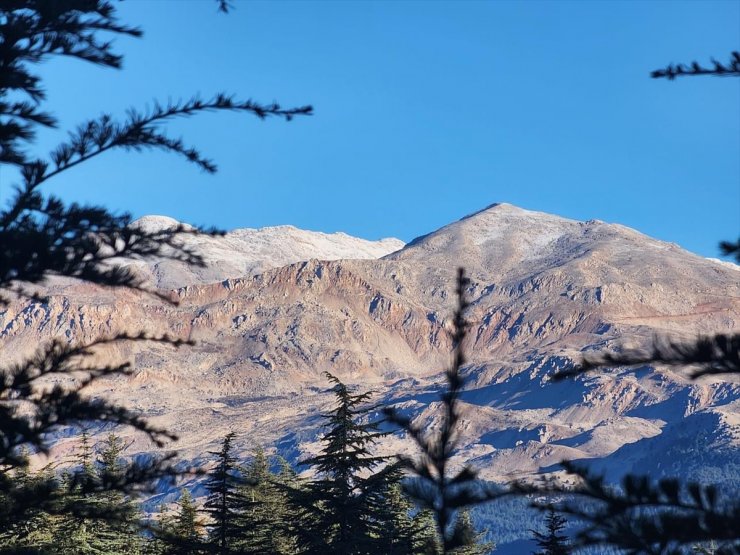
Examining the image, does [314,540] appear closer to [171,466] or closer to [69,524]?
[69,524]

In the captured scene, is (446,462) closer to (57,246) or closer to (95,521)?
(57,246)

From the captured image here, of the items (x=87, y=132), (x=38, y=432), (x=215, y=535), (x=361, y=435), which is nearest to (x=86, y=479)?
(x=38, y=432)

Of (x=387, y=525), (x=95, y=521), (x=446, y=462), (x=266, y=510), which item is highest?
(x=446, y=462)

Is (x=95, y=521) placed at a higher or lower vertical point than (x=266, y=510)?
higher

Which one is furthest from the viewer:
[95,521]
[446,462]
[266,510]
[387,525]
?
[266,510]

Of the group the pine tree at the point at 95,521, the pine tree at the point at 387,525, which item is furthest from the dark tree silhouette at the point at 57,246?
the pine tree at the point at 387,525

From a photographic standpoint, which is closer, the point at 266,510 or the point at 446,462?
the point at 446,462

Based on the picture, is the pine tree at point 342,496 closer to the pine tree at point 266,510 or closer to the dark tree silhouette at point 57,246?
the pine tree at point 266,510

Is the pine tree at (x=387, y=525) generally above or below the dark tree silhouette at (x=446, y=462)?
below

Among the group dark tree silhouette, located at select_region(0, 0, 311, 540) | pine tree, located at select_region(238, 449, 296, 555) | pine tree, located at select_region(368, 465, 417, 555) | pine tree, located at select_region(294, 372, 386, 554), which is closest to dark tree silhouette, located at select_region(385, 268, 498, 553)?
dark tree silhouette, located at select_region(0, 0, 311, 540)

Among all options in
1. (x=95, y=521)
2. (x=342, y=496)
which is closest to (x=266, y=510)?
(x=342, y=496)

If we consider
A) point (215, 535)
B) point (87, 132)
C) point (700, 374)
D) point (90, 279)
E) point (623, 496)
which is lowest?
point (215, 535)

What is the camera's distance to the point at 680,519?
7707mm

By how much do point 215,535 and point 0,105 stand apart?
20428 millimetres
